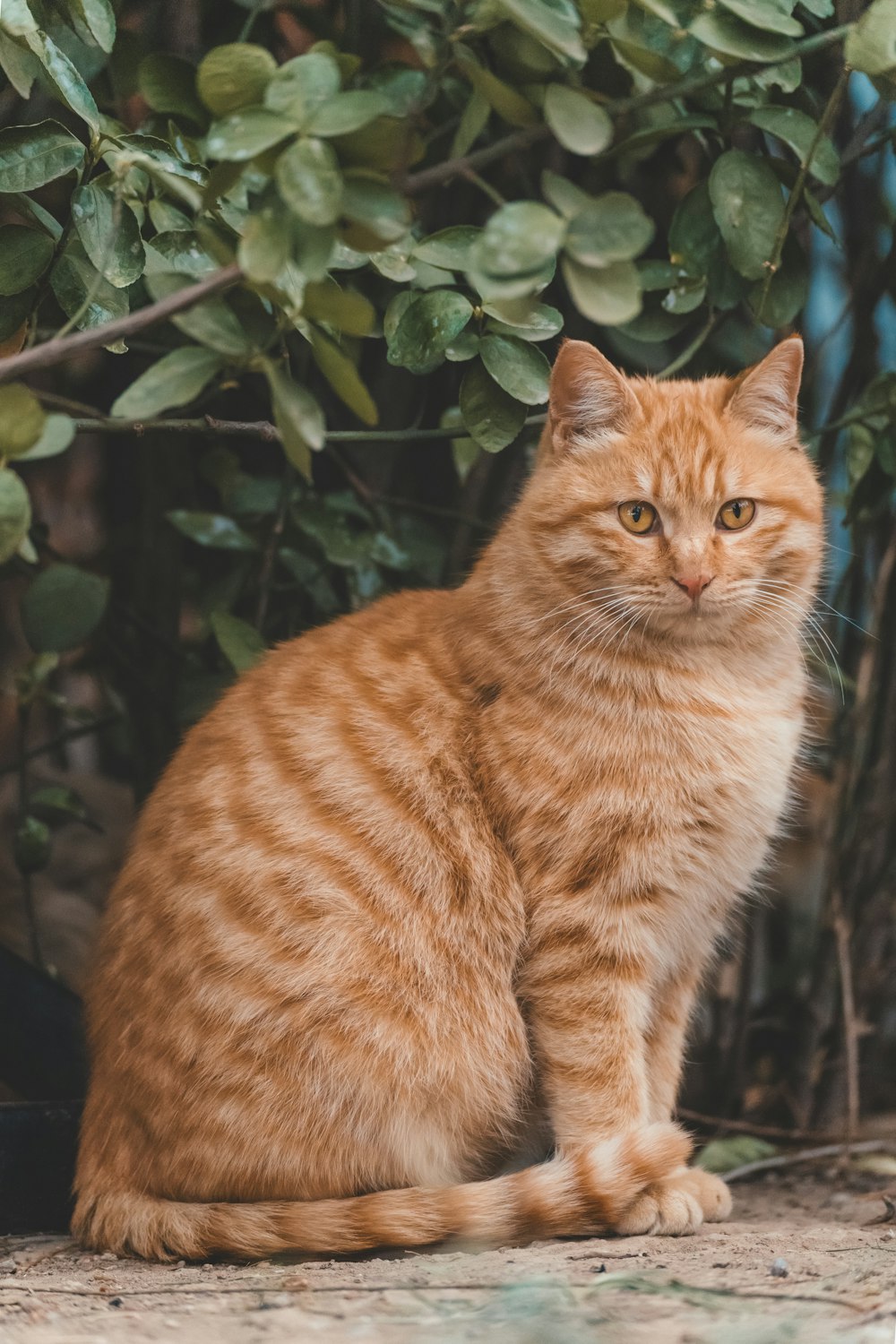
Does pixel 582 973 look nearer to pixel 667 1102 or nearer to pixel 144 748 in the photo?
pixel 667 1102

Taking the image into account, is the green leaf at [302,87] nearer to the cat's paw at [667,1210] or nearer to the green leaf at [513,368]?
the green leaf at [513,368]

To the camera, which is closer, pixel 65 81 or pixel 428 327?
pixel 65 81

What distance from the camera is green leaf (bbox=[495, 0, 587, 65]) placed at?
1479mm

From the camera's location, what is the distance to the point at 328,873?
2.03 m

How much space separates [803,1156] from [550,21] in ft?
7.47

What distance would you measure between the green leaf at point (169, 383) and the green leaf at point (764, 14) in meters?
0.86

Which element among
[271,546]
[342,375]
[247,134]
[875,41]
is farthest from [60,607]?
[875,41]

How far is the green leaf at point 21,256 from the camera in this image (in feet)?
6.28

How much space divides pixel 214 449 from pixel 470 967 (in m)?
1.58

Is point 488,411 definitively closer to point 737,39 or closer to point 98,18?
point 737,39

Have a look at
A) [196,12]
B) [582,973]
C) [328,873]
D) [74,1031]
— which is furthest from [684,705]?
[196,12]

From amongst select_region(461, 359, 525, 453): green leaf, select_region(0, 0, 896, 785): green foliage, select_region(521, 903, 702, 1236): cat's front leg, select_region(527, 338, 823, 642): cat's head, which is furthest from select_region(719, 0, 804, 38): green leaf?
select_region(521, 903, 702, 1236): cat's front leg

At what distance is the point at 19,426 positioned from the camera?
1.52 meters

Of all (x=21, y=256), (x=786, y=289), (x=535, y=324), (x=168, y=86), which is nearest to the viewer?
(x=21, y=256)
